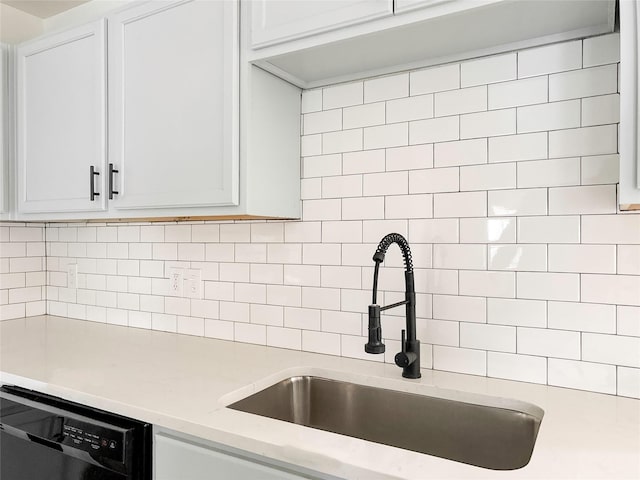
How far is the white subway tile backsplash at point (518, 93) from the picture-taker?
1.36 meters

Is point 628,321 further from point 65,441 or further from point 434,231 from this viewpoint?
point 65,441

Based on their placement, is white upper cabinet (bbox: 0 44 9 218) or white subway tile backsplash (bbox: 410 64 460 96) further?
white upper cabinet (bbox: 0 44 9 218)

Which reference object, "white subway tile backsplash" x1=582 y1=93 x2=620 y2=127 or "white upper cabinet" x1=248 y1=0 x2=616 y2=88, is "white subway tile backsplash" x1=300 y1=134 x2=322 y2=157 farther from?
"white subway tile backsplash" x1=582 y1=93 x2=620 y2=127

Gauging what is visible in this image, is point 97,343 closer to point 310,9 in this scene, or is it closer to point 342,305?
point 342,305

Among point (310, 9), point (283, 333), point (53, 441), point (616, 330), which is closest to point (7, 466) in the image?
point (53, 441)

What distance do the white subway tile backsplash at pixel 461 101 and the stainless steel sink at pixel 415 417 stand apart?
2.68ft

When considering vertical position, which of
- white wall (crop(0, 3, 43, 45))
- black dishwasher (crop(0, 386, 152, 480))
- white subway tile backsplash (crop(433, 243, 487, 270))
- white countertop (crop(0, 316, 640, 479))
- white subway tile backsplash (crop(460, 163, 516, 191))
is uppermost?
white wall (crop(0, 3, 43, 45))

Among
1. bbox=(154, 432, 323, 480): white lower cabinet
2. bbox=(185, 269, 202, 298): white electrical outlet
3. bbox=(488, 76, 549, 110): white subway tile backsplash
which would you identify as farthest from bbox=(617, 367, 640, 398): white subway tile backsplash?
bbox=(185, 269, 202, 298): white electrical outlet

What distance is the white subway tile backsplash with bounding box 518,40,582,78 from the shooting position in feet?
4.34

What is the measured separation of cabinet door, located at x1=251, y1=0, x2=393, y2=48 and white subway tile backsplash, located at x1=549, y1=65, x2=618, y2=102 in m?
0.51

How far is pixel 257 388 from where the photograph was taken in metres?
1.40

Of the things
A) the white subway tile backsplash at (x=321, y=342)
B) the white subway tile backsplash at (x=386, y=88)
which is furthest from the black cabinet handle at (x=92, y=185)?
the white subway tile backsplash at (x=386, y=88)

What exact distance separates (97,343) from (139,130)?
833 millimetres

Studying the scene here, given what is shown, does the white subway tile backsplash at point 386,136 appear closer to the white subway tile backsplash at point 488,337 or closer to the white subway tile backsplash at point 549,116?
the white subway tile backsplash at point 549,116
